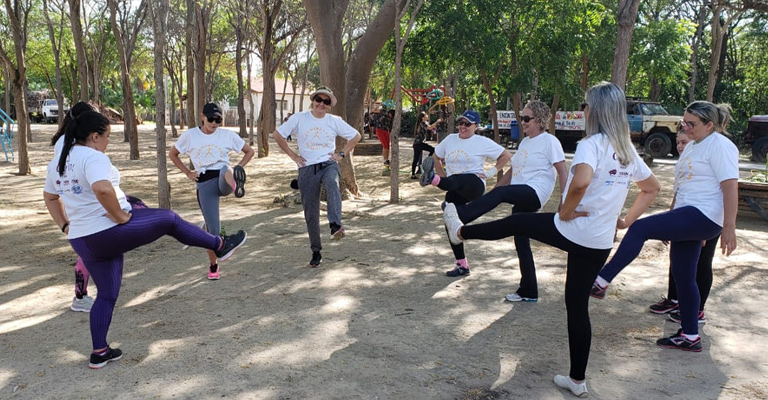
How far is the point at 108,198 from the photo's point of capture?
10.9ft

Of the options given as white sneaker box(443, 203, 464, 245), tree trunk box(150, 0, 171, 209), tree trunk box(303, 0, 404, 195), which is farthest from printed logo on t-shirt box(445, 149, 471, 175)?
tree trunk box(303, 0, 404, 195)

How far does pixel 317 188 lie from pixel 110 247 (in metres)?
2.51

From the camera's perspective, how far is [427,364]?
3787 mm

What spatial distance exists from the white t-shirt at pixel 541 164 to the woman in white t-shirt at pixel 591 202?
57.7 inches

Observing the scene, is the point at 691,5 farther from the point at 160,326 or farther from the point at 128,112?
the point at 160,326

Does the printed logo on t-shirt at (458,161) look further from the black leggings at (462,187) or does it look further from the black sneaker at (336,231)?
the black sneaker at (336,231)

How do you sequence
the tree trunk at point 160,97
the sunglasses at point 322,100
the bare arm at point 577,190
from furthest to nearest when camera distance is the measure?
the tree trunk at point 160,97 → the sunglasses at point 322,100 → the bare arm at point 577,190

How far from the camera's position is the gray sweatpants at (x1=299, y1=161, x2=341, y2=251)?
18.9ft

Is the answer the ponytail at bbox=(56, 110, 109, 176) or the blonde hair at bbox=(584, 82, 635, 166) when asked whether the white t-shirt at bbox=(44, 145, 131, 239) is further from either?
the blonde hair at bbox=(584, 82, 635, 166)

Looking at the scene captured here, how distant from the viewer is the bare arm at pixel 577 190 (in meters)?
3.11

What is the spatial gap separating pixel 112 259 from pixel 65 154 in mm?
653

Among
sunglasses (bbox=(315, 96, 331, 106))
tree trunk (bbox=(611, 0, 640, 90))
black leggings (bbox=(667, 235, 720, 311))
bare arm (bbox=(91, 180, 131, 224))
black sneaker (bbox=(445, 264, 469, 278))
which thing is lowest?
black sneaker (bbox=(445, 264, 469, 278))

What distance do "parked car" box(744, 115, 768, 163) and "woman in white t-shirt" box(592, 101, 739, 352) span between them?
1847 centimetres

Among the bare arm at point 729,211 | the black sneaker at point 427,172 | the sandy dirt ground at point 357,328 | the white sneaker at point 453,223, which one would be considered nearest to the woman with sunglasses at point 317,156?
the sandy dirt ground at point 357,328
